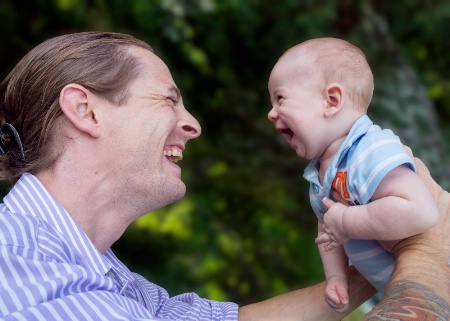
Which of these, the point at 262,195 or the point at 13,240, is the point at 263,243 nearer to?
the point at 262,195

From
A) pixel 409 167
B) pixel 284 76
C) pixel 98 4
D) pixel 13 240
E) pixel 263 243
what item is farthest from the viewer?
pixel 263 243

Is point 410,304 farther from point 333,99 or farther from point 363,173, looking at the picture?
point 333,99

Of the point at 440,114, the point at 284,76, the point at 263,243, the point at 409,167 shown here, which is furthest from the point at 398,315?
the point at 440,114

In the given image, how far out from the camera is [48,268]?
1.80 m

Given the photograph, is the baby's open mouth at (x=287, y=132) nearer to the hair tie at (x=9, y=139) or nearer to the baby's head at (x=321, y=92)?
the baby's head at (x=321, y=92)

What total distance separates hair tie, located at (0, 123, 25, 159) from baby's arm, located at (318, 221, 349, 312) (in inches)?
34.2

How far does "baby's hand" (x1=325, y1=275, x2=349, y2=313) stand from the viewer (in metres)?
2.21

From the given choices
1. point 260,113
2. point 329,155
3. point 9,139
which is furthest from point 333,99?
point 260,113

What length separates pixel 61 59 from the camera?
2303 mm

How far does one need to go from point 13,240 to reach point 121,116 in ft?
1.85

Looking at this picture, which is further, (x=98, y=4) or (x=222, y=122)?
(x=222, y=122)

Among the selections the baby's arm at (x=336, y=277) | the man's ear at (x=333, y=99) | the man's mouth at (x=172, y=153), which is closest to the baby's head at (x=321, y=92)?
the man's ear at (x=333, y=99)

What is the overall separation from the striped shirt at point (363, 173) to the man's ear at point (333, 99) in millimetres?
64

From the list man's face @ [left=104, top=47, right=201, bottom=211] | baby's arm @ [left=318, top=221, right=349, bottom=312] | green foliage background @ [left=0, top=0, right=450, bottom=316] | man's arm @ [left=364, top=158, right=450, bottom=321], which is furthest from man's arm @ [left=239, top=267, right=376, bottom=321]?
green foliage background @ [left=0, top=0, right=450, bottom=316]
